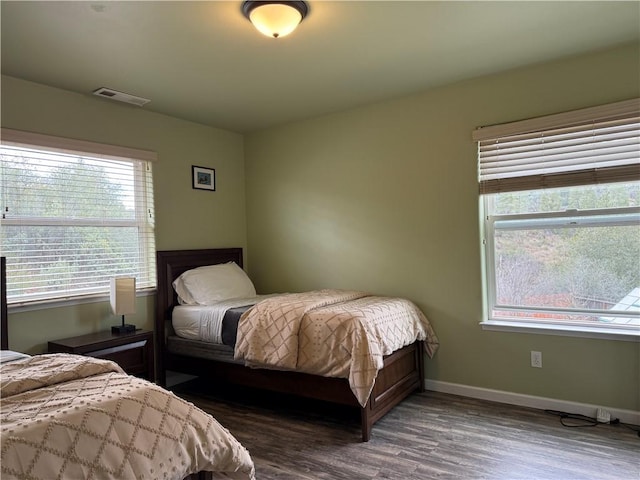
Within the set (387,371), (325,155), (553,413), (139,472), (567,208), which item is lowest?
(553,413)

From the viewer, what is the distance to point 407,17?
91.8 inches

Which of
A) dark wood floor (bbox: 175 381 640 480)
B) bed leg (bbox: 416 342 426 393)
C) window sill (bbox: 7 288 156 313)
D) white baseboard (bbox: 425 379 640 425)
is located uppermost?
window sill (bbox: 7 288 156 313)

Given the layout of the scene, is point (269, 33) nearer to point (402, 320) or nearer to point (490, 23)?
point (490, 23)

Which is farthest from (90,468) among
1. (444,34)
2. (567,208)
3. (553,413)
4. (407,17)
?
(567,208)

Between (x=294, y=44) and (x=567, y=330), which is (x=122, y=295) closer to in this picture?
(x=294, y=44)

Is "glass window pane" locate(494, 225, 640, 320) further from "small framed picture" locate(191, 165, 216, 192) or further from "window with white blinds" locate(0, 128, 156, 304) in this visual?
"window with white blinds" locate(0, 128, 156, 304)

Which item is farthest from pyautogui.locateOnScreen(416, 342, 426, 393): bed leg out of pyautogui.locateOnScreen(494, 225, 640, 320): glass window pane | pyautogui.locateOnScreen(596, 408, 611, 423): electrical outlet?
pyautogui.locateOnScreen(596, 408, 611, 423): electrical outlet

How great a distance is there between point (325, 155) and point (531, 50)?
1881 millimetres

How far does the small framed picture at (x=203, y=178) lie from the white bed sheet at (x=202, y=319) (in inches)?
46.5

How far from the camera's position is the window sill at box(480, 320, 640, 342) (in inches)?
109

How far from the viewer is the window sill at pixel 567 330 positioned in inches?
109

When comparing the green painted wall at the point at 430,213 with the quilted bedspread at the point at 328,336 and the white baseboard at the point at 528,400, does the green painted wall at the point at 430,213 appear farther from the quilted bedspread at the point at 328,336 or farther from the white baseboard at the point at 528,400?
the quilted bedspread at the point at 328,336

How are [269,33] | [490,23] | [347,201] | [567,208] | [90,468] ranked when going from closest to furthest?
[90,468] < [269,33] < [490,23] < [567,208] < [347,201]

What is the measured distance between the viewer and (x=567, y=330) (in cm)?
292
